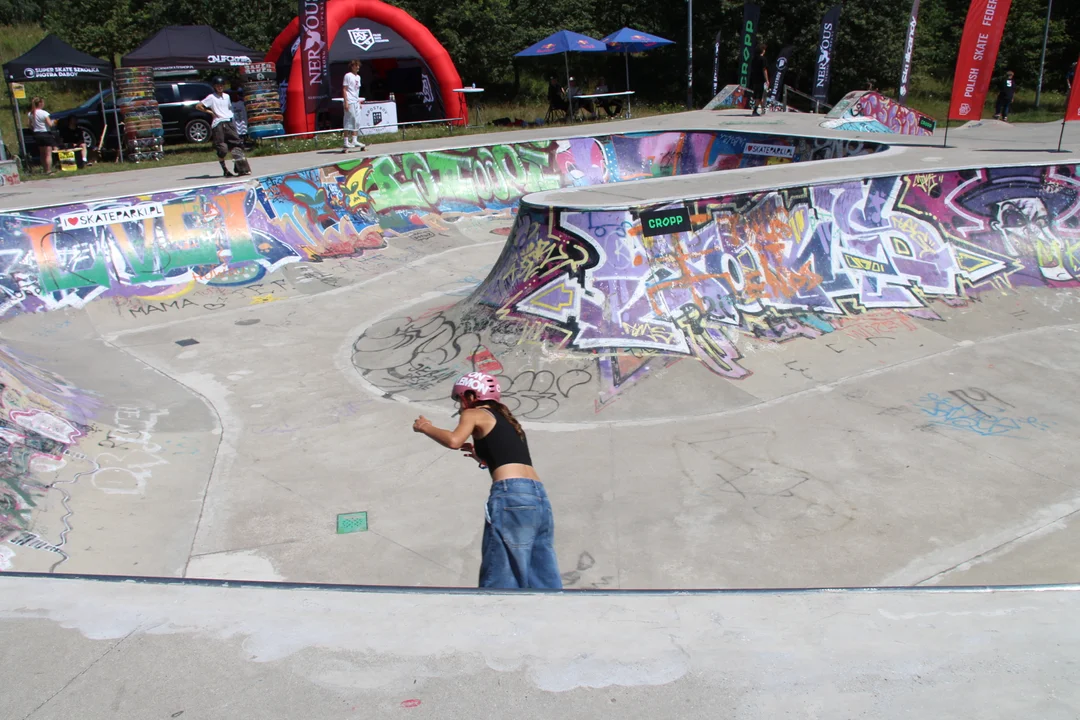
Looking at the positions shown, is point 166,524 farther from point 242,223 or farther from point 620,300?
point 242,223

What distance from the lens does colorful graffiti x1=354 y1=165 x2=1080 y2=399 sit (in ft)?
30.9

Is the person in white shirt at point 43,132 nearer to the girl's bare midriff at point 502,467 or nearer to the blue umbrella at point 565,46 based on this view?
the blue umbrella at point 565,46

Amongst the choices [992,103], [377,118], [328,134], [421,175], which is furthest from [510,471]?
[992,103]

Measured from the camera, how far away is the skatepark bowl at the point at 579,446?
313cm

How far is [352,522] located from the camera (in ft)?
21.9

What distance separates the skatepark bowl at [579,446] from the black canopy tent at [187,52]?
9.22 meters

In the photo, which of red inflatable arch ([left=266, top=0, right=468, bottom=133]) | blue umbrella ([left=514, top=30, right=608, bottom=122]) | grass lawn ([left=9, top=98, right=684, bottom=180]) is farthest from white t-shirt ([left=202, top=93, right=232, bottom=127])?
blue umbrella ([left=514, top=30, right=608, bottom=122])

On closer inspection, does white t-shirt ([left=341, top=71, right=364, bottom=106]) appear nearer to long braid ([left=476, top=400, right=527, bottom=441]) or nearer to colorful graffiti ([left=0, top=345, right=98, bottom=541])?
colorful graffiti ([left=0, top=345, right=98, bottom=541])

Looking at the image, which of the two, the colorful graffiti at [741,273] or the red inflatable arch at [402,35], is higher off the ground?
the red inflatable arch at [402,35]

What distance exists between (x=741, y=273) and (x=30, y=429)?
7.55 meters

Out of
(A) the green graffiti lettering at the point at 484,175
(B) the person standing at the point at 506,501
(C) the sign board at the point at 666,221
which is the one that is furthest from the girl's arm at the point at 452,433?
(A) the green graffiti lettering at the point at 484,175

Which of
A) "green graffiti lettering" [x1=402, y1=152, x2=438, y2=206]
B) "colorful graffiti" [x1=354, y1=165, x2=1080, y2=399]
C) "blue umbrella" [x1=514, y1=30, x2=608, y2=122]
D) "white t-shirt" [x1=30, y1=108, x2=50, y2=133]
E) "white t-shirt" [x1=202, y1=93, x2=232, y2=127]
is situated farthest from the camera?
"blue umbrella" [x1=514, y1=30, x2=608, y2=122]

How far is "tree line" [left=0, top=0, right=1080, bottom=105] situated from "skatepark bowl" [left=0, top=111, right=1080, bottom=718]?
23.7 m

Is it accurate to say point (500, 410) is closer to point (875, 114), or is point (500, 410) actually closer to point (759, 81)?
point (759, 81)
